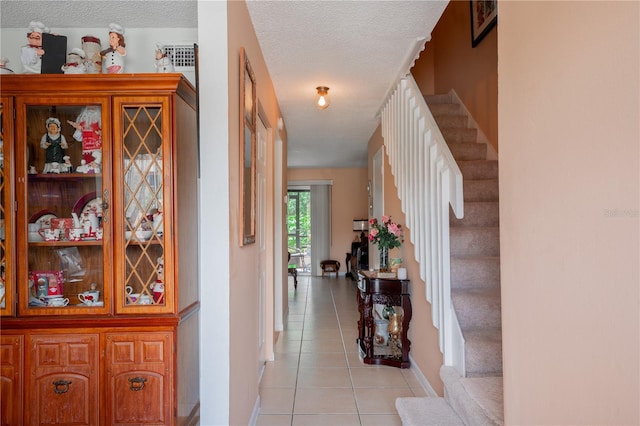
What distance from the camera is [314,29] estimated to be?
2.55m

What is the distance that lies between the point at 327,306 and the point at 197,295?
4.22m

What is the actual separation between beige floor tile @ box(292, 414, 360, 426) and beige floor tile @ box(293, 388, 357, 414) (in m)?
0.06

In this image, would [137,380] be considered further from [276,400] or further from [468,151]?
[468,151]

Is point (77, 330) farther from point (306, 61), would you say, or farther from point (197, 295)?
point (306, 61)

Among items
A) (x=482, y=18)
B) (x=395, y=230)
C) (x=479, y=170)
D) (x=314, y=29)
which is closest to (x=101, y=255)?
(x=314, y=29)

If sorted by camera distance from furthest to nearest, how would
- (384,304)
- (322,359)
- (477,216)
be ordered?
(322,359) → (384,304) → (477,216)

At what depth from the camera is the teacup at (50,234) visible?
2010mm

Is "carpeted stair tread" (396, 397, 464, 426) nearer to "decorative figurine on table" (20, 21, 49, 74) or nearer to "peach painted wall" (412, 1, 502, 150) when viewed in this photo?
"peach painted wall" (412, 1, 502, 150)

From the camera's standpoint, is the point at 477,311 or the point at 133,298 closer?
the point at 133,298

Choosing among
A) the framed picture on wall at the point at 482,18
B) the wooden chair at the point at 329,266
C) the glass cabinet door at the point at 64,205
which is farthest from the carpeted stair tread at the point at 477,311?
the wooden chair at the point at 329,266

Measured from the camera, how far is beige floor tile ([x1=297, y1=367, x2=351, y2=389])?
3.19m

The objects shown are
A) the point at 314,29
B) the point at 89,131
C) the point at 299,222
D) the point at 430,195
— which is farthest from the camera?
the point at 299,222

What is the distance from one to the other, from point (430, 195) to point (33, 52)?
254cm

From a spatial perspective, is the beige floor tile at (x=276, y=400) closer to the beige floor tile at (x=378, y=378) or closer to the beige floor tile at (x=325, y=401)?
the beige floor tile at (x=325, y=401)
